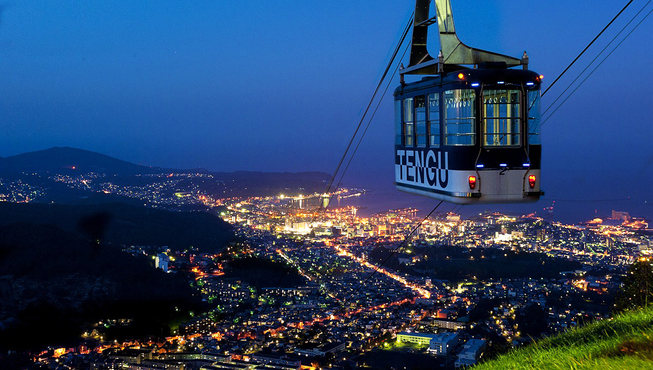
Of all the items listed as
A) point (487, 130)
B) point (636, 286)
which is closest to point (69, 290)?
point (636, 286)

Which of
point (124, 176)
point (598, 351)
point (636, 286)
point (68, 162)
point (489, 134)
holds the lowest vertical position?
point (124, 176)

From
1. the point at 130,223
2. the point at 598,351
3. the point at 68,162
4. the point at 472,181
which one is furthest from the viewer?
the point at 68,162

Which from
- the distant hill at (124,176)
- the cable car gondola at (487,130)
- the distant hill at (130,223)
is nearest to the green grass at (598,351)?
the cable car gondola at (487,130)

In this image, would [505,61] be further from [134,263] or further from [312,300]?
[134,263]

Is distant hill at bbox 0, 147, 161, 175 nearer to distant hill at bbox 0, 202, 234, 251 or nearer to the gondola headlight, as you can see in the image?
distant hill at bbox 0, 202, 234, 251

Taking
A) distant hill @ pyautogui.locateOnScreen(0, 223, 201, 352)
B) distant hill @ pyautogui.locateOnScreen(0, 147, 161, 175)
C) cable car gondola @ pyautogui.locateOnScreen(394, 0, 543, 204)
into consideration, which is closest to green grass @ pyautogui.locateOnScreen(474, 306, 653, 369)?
cable car gondola @ pyautogui.locateOnScreen(394, 0, 543, 204)

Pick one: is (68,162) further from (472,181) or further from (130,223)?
(472,181)

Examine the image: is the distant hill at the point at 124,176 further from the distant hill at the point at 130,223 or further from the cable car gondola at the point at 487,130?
the cable car gondola at the point at 487,130
